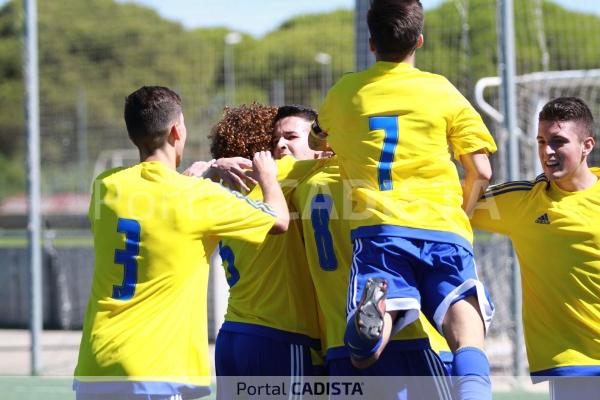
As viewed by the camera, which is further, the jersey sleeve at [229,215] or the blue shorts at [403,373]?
the blue shorts at [403,373]

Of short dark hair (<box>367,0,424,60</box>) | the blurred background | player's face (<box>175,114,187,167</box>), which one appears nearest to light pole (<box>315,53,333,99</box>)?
the blurred background

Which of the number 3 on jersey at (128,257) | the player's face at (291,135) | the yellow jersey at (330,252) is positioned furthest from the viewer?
the player's face at (291,135)

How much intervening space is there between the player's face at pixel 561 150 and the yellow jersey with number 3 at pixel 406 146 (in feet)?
1.08

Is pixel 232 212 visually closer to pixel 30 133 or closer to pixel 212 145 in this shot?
pixel 212 145

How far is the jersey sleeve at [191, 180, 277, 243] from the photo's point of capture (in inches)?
160

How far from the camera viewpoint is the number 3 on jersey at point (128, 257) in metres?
4.01

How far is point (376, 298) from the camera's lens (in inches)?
154

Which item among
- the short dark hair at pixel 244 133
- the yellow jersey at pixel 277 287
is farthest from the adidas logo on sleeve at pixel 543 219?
the short dark hair at pixel 244 133

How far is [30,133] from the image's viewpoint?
413 inches

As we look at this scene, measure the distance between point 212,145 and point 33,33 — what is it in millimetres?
6273

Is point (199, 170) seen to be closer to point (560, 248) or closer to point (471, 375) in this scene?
point (471, 375)

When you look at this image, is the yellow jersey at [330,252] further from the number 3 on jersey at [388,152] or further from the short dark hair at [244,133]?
the short dark hair at [244,133]

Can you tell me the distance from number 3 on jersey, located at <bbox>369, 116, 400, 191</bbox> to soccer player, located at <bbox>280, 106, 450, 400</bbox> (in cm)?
23

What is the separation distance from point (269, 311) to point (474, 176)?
3.49ft
